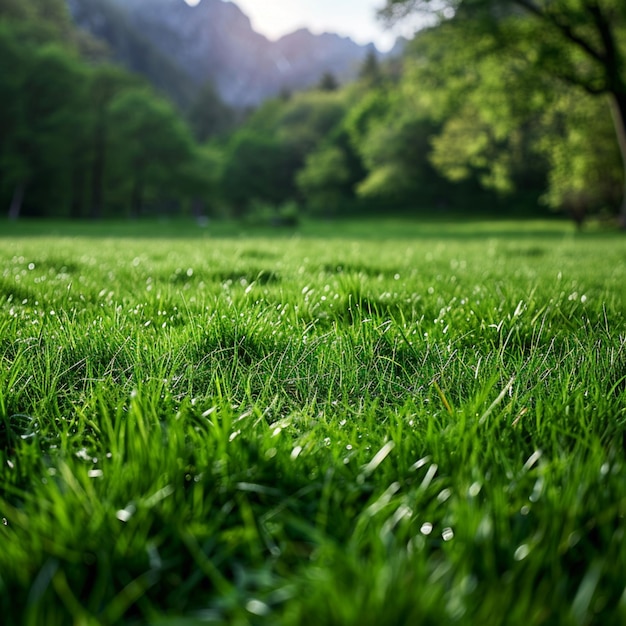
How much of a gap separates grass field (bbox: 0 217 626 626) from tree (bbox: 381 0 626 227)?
69.8ft

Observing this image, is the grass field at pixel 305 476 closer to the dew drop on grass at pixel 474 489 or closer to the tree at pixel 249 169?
the dew drop on grass at pixel 474 489

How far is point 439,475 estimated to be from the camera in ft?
5.00

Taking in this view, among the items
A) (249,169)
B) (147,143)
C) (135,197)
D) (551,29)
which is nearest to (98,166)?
(147,143)

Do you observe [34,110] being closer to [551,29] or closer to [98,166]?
[98,166]

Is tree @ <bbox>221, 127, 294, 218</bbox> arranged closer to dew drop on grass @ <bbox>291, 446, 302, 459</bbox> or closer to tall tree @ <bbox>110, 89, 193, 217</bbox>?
tall tree @ <bbox>110, 89, 193, 217</bbox>

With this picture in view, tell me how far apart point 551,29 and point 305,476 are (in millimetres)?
24372

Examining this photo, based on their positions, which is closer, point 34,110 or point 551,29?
point 551,29

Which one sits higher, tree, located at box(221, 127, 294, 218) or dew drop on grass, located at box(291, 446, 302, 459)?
tree, located at box(221, 127, 294, 218)

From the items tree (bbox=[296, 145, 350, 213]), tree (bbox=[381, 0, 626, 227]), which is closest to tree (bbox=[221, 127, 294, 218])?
tree (bbox=[296, 145, 350, 213])

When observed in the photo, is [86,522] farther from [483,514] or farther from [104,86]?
[104,86]

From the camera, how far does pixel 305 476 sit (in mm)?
1510

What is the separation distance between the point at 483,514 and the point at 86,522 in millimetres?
942

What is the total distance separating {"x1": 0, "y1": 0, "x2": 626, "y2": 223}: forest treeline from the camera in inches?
875

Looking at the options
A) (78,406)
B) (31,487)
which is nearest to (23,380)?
(78,406)
